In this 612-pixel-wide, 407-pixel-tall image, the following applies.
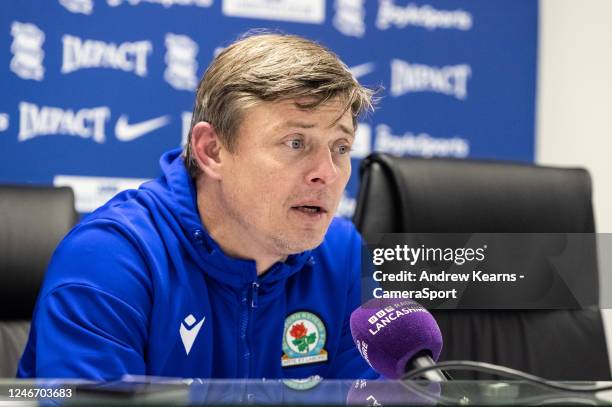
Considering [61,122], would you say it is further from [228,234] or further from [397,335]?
[397,335]

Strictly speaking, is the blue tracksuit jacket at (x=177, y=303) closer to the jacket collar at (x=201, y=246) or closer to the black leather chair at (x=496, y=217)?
the jacket collar at (x=201, y=246)

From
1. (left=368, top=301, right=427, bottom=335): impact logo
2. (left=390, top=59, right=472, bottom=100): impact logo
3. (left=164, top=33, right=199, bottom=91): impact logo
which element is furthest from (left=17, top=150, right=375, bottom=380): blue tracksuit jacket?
(left=390, top=59, right=472, bottom=100): impact logo

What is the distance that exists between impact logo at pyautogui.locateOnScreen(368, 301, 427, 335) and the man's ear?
0.56 metres

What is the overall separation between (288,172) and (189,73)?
177cm

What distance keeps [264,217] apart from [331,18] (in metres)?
1.98

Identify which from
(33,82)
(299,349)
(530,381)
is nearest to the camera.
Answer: (530,381)

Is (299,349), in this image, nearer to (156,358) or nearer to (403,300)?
(156,358)

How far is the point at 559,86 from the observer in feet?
11.6

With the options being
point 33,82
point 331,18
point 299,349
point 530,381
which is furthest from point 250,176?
point 331,18

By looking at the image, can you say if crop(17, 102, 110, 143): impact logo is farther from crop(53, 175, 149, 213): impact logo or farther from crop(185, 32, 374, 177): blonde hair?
crop(185, 32, 374, 177): blonde hair

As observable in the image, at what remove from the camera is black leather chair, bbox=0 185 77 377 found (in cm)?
175

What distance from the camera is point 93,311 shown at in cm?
126

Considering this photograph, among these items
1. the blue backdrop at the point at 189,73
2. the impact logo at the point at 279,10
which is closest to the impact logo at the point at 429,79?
the blue backdrop at the point at 189,73

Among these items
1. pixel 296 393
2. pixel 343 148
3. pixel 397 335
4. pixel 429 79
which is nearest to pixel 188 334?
pixel 343 148
